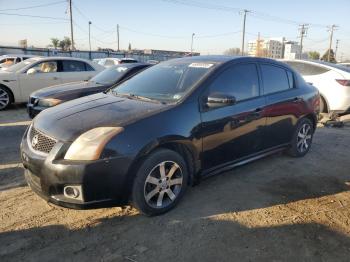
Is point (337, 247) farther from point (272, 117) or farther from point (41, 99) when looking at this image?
point (41, 99)

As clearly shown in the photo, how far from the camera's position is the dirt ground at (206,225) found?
9.76ft

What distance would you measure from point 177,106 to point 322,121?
6356 mm

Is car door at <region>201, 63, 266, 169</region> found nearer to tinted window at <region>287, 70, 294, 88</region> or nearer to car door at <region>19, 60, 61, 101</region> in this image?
tinted window at <region>287, 70, 294, 88</region>

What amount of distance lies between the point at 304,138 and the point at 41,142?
420 centimetres

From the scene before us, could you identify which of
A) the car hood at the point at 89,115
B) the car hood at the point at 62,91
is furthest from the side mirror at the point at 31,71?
the car hood at the point at 89,115

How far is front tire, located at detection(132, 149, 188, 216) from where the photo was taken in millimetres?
3373

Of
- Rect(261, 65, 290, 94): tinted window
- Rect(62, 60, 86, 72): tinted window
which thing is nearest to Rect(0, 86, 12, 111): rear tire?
Rect(62, 60, 86, 72): tinted window

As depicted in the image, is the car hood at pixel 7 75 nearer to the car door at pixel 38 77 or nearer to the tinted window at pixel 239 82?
the car door at pixel 38 77

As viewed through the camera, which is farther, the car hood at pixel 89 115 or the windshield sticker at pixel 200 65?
the windshield sticker at pixel 200 65

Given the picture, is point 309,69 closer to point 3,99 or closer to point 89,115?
point 89,115

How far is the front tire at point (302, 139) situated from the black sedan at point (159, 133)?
1.23 ft

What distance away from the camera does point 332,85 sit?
9016mm

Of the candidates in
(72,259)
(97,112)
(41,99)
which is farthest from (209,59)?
(41,99)

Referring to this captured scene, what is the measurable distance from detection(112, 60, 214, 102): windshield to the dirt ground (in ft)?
4.09
